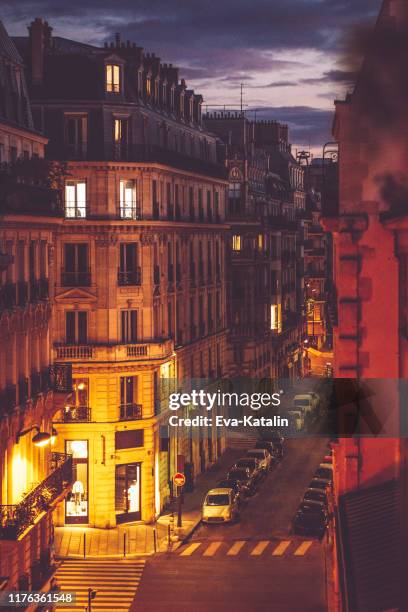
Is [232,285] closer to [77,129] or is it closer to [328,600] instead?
[77,129]

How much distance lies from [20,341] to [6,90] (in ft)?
26.5

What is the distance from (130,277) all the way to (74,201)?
15.3ft

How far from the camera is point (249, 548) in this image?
54.3 meters

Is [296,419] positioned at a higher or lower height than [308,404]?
lower

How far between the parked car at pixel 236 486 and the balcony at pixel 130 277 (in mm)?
10695

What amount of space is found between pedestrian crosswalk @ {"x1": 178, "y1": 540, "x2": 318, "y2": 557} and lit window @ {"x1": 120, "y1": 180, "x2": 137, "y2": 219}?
53.6 ft

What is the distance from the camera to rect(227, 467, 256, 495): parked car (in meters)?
64.7

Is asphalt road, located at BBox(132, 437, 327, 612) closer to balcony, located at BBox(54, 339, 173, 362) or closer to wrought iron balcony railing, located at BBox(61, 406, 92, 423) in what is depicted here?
wrought iron balcony railing, located at BBox(61, 406, 92, 423)

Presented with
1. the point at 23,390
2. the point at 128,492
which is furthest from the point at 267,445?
the point at 23,390

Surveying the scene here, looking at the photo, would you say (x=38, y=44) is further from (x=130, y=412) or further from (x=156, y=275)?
(x=130, y=412)

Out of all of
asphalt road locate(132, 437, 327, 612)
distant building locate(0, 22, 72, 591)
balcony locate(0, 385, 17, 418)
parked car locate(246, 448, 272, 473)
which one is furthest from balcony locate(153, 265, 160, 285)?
balcony locate(0, 385, 17, 418)

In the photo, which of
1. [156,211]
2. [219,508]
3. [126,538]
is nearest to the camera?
[126,538]

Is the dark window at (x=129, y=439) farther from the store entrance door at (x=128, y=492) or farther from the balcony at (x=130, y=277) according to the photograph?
the balcony at (x=130, y=277)

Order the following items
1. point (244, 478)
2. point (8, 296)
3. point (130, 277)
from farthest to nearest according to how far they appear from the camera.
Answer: point (244, 478) < point (130, 277) < point (8, 296)
